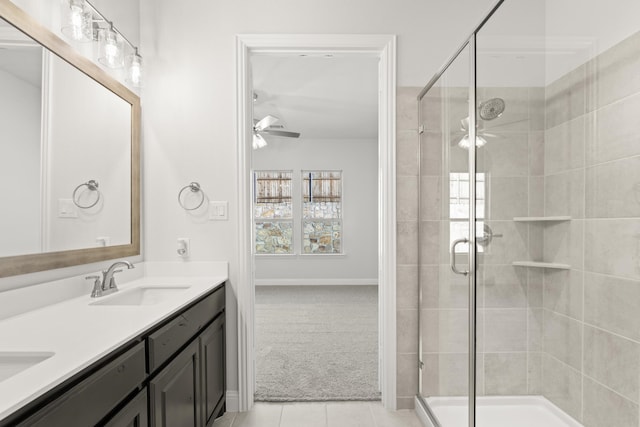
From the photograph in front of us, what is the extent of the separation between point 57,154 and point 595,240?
210 cm

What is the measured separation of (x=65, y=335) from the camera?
1106mm

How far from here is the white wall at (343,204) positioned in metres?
6.64

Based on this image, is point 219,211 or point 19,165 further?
point 219,211

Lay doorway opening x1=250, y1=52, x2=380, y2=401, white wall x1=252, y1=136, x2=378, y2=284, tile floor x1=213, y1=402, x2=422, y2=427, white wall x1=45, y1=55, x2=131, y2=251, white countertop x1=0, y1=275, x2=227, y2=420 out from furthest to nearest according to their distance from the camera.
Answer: white wall x1=252, y1=136, x2=378, y2=284 → doorway opening x1=250, y1=52, x2=380, y2=401 → tile floor x1=213, y1=402, x2=422, y2=427 → white wall x1=45, y1=55, x2=131, y2=251 → white countertop x1=0, y1=275, x2=227, y2=420

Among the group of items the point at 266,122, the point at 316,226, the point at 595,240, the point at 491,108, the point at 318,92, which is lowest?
the point at 316,226

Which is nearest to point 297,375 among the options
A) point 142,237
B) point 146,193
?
point 142,237

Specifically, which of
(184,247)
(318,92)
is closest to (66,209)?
(184,247)

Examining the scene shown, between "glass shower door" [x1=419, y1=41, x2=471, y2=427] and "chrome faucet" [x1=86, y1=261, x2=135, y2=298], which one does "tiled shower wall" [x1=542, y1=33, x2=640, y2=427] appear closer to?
"glass shower door" [x1=419, y1=41, x2=471, y2=427]

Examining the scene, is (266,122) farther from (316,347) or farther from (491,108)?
(491,108)

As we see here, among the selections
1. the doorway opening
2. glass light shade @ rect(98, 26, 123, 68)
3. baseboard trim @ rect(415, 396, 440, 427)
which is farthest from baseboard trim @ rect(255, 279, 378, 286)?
glass light shade @ rect(98, 26, 123, 68)

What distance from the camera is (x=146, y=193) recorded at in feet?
7.63

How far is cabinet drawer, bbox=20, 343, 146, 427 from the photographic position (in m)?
0.81

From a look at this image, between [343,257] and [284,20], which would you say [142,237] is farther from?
[343,257]

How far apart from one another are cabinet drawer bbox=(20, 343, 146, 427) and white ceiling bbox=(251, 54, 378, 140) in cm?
204
